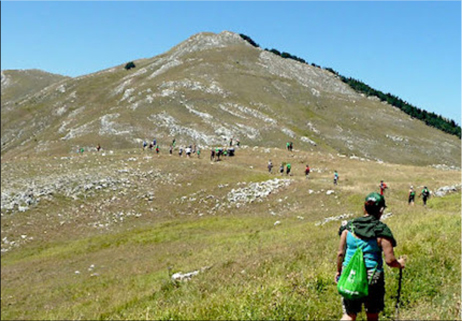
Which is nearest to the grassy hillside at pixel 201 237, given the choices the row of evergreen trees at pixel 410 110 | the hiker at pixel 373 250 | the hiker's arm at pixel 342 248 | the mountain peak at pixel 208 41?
the hiker at pixel 373 250

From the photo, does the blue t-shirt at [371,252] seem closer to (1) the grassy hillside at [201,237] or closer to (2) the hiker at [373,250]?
(2) the hiker at [373,250]

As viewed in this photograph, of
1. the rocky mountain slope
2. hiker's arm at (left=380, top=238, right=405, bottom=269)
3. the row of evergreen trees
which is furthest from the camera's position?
the row of evergreen trees

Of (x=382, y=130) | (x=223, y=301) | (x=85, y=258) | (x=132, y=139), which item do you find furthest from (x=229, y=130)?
(x=223, y=301)

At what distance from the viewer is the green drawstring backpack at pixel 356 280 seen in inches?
222

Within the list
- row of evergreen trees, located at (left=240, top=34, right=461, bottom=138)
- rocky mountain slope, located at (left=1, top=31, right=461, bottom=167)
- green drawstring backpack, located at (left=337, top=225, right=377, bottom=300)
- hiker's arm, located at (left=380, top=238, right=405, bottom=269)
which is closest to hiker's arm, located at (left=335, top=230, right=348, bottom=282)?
green drawstring backpack, located at (left=337, top=225, right=377, bottom=300)

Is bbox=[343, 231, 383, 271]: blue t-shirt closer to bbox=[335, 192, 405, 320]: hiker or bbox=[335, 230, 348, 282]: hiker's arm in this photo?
bbox=[335, 192, 405, 320]: hiker

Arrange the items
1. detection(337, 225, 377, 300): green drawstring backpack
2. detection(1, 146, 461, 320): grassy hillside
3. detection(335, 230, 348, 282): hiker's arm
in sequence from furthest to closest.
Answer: detection(1, 146, 461, 320): grassy hillside → detection(335, 230, 348, 282): hiker's arm → detection(337, 225, 377, 300): green drawstring backpack

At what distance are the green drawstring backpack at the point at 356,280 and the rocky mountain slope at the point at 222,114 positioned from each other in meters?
62.7

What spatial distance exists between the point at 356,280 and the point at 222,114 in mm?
93405

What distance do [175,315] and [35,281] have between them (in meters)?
21.1

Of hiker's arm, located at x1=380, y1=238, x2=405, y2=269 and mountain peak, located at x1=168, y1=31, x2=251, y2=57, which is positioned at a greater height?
mountain peak, located at x1=168, y1=31, x2=251, y2=57

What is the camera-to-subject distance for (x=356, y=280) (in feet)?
18.5

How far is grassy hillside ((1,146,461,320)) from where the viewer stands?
30.6ft

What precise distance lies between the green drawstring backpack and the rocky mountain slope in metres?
62.7
